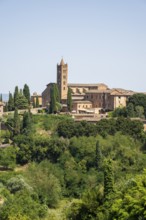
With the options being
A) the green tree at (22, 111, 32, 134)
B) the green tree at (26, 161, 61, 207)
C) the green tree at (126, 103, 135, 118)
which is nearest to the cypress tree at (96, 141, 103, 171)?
the green tree at (26, 161, 61, 207)

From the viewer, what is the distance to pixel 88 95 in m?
70.9

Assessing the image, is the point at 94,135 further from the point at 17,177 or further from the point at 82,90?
the point at 82,90

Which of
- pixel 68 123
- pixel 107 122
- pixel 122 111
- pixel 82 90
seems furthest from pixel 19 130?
pixel 82 90

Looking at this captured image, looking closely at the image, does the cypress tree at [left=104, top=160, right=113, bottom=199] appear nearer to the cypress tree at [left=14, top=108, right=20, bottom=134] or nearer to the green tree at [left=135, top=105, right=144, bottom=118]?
the cypress tree at [left=14, top=108, right=20, bottom=134]

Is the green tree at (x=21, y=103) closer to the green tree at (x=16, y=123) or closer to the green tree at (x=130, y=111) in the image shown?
the green tree at (x=16, y=123)

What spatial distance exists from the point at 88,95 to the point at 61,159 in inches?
885

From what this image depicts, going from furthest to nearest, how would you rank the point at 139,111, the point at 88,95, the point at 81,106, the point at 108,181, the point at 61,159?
the point at 88,95
the point at 81,106
the point at 139,111
the point at 61,159
the point at 108,181

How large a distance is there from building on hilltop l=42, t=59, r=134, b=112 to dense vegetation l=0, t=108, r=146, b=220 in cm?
903

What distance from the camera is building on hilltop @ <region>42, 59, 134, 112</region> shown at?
221ft

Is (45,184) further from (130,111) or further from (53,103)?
(53,103)

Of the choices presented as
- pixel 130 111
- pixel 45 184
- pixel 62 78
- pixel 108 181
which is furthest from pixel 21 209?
pixel 62 78

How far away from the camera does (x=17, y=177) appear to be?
42469 millimetres

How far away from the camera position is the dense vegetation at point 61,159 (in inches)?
1578

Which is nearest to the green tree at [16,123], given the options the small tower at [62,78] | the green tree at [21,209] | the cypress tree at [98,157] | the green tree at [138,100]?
the cypress tree at [98,157]
